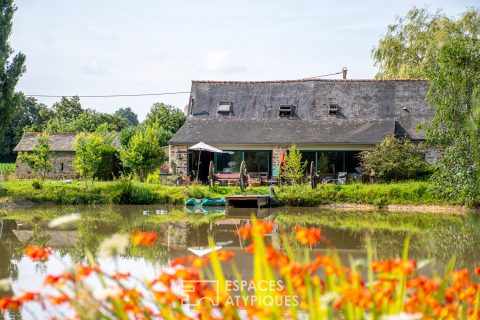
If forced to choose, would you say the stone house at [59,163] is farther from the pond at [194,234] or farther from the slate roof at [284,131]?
the pond at [194,234]

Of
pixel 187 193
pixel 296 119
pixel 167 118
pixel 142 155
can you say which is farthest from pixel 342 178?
pixel 167 118

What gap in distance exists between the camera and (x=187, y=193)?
24906mm

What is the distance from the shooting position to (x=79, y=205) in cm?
2462

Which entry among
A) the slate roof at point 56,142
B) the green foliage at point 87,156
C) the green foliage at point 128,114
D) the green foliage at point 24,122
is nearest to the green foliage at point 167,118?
the slate roof at point 56,142

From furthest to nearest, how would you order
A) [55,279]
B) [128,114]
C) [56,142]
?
[128,114], [56,142], [55,279]

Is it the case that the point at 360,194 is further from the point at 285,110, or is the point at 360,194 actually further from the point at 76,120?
the point at 76,120

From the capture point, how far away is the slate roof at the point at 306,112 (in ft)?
93.7

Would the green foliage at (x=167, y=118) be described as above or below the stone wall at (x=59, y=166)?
above

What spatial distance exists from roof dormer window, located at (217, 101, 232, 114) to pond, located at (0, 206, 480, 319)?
8.33 meters

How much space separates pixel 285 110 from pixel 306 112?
972 millimetres

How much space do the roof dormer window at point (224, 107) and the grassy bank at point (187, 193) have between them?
21.2ft

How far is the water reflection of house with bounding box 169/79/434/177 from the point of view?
92.9 ft

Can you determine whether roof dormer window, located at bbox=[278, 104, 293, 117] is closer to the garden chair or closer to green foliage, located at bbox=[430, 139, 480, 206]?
the garden chair

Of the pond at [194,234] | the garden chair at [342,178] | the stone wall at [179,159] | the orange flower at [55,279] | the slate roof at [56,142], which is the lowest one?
the pond at [194,234]
